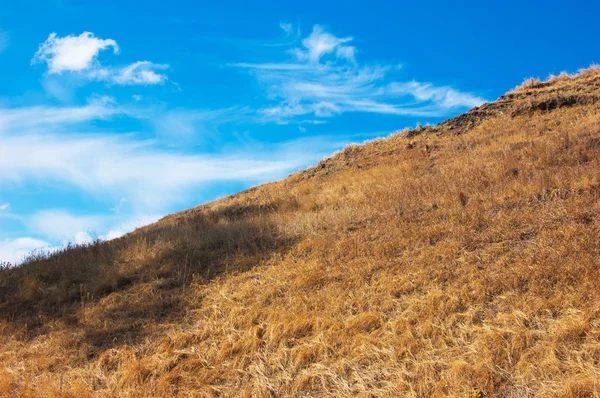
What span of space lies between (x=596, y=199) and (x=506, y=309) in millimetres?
4191

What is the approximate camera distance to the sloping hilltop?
4660mm

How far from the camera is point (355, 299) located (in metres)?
6.30

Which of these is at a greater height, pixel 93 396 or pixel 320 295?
pixel 320 295

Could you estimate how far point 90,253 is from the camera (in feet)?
37.4

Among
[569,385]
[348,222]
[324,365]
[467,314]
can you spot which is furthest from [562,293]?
[348,222]

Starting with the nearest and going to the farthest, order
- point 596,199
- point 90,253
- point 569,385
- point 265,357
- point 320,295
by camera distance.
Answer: point 569,385 < point 265,357 < point 320,295 < point 596,199 < point 90,253

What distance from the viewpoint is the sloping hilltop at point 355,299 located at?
183 inches

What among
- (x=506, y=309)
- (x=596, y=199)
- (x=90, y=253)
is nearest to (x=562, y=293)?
(x=506, y=309)

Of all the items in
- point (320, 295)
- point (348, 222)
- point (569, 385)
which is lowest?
point (569, 385)

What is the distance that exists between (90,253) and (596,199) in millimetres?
11619

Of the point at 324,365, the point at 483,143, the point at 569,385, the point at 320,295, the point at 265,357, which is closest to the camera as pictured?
the point at 569,385

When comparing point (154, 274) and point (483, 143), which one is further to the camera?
point (483, 143)

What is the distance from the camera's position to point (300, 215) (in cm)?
1170

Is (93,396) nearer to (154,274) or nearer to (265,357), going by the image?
(265,357)
